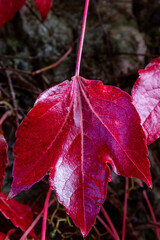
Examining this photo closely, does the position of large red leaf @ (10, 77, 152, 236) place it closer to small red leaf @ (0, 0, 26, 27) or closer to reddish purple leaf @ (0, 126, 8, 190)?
reddish purple leaf @ (0, 126, 8, 190)

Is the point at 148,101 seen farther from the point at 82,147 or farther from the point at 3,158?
the point at 3,158

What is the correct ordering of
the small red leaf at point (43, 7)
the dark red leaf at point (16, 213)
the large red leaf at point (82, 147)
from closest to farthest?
1. the large red leaf at point (82, 147)
2. the dark red leaf at point (16, 213)
3. the small red leaf at point (43, 7)

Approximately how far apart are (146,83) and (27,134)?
210 millimetres

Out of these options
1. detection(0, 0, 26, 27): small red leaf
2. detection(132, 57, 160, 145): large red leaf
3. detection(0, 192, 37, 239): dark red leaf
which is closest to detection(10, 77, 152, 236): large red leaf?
detection(132, 57, 160, 145): large red leaf

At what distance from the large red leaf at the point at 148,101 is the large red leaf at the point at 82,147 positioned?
22 millimetres

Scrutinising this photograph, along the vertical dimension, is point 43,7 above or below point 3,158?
above

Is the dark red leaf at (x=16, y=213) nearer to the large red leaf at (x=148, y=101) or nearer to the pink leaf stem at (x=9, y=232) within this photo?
the pink leaf stem at (x=9, y=232)

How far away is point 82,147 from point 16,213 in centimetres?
25

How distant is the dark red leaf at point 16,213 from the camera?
418 millimetres

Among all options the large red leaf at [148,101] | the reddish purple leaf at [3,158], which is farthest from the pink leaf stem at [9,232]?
the large red leaf at [148,101]

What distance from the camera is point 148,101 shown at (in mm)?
332

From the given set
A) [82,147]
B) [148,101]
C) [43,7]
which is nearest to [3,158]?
[82,147]

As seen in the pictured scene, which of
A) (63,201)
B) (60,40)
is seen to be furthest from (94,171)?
(60,40)

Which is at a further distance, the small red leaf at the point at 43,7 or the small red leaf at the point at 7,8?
the small red leaf at the point at 43,7
